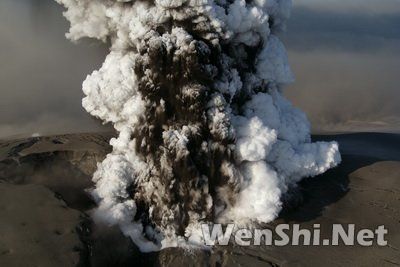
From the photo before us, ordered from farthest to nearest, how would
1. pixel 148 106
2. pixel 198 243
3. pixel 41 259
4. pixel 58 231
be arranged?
pixel 148 106, pixel 198 243, pixel 58 231, pixel 41 259

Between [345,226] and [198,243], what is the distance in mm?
6354

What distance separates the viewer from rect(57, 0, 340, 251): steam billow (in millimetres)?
23000

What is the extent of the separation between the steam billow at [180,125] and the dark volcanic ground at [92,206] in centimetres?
115

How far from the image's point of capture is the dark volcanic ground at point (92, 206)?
19.3m

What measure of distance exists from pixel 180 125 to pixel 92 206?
4747 mm

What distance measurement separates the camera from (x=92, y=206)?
22.8 meters

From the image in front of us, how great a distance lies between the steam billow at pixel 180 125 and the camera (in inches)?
906

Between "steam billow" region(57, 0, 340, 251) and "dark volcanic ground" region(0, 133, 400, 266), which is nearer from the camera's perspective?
"dark volcanic ground" region(0, 133, 400, 266)

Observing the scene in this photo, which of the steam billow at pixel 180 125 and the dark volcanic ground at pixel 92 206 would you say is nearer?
the dark volcanic ground at pixel 92 206

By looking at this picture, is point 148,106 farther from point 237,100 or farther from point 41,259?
point 41,259

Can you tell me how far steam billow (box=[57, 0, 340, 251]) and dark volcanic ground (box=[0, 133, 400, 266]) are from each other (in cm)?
115

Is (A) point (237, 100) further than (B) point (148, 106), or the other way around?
(A) point (237, 100)

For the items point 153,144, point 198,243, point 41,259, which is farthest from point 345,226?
point 41,259

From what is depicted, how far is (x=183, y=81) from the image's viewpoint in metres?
23.3
